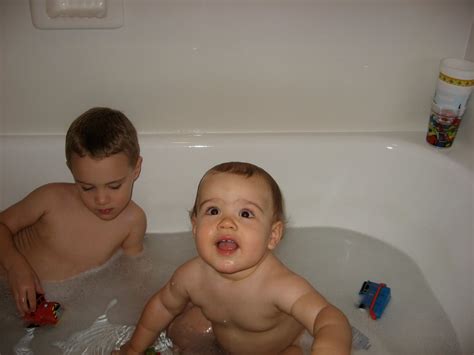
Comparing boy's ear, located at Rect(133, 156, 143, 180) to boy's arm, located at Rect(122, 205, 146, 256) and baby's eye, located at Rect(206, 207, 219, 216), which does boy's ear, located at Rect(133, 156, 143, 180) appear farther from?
baby's eye, located at Rect(206, 207, 219, 216)

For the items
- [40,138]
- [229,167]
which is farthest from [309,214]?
[40,138]

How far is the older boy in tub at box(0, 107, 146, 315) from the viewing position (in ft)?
3.96

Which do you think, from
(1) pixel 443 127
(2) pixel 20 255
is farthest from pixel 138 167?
(1) pixel 443 127

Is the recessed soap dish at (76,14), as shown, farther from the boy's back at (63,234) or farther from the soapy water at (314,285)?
the soapy water at (314,285)

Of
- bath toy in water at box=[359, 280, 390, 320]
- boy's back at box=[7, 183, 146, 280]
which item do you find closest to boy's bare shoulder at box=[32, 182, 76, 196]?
boy's back at box=[7, 183, 146, 280]

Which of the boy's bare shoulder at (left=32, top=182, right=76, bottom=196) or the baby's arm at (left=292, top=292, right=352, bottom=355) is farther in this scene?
the boy's bare shoulder at (left=32, top=182, right=76, bottom=196)

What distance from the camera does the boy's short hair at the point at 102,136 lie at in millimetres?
1197

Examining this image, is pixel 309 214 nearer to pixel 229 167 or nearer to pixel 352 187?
pixel 352 187

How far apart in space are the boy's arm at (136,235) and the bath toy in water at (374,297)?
574mm

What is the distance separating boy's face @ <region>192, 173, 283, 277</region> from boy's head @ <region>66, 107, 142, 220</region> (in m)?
0.30

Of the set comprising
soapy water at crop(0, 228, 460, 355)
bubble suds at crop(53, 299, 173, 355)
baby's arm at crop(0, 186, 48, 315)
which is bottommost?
bubble suds at crop(53, 299, 173, 355)

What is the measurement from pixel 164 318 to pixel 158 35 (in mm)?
675

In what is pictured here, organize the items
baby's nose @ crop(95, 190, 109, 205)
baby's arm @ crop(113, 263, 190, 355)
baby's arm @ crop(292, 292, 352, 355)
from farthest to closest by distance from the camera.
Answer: baby's nose @ crop(95, 190, 109, 205) → baby's arm @ crop(113, 263, 190, 355) → baby's arm @ crop(292, 292, 352, 355)

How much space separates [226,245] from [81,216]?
537 millimetres
